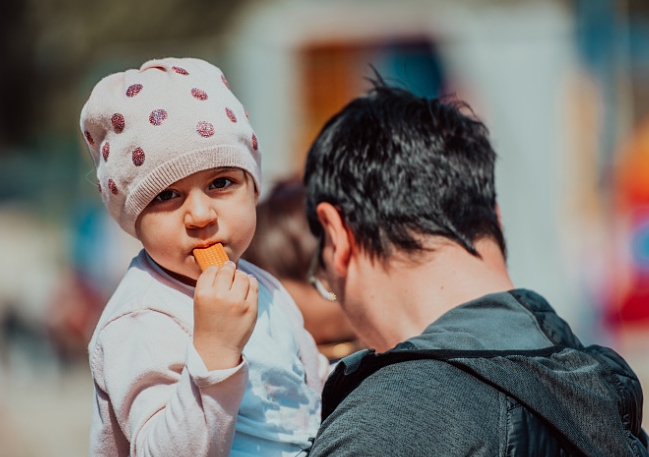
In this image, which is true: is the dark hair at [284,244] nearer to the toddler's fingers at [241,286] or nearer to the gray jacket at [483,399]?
the gray jacket at [483,399]

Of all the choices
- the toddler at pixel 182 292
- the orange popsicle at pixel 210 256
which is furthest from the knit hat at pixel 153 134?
the orange popsicle at pixel 210 256

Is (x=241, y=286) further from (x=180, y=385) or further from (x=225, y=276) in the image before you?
(x=180, y=385)

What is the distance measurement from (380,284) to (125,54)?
30.2 ft

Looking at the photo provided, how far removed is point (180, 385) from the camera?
164 centimetres

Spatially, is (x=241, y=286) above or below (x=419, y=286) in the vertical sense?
above

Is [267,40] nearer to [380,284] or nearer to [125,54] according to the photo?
[125,54]

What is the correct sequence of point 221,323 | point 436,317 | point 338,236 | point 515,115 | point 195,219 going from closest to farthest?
point 221,323, point 195,219, point 436,317, point 338,236, point 515,115

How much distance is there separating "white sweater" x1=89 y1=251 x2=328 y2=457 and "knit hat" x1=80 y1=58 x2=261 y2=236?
185 millimetres

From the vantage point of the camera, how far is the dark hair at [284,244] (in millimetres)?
3252

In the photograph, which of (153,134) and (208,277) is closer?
(208,277)

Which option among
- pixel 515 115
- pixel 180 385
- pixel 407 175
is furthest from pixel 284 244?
pixel 515 115

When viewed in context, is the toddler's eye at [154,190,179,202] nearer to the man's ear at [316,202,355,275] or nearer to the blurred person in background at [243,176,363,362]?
the man's ear at [316,202,355,275]

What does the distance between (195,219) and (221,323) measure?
0.76 ft

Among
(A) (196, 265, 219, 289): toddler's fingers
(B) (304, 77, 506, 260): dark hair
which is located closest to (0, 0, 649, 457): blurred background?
(B) (304, 77, 506, 260): dark hair
